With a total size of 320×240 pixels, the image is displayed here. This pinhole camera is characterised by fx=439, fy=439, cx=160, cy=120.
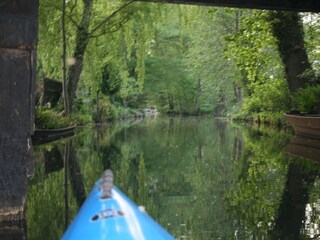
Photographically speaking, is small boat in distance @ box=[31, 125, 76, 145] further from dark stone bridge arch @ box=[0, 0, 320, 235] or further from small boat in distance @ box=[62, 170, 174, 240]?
small boat in distance @ box=[62, 170, 174, 240]

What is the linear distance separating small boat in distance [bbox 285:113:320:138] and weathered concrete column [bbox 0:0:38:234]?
32.1ft

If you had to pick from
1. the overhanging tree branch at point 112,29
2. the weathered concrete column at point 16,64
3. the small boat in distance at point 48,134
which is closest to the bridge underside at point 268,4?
the weathered concrete column at point 16,64

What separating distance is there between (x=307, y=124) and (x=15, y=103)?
1114cm

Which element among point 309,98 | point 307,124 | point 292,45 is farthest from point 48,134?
point 292,45

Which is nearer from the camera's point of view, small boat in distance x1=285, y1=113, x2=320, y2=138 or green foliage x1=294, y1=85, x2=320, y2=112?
small boat in distance x1=285, y1=113, x2=320, y2=138

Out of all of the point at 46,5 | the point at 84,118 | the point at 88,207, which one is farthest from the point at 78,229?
the point at 84,118

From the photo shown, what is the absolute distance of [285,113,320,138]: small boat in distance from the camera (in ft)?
43.9

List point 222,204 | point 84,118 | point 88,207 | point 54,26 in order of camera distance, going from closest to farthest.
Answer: point 88,207
point 222,204
point 54,26
point 84,118

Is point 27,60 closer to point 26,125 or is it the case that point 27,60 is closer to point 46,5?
point 26,125

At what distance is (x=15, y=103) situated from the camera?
5141mm

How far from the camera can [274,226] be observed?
4777 mm

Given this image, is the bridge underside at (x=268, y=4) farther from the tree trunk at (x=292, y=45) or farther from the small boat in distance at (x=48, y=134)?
the small boat in distance at (x=48, y=134)

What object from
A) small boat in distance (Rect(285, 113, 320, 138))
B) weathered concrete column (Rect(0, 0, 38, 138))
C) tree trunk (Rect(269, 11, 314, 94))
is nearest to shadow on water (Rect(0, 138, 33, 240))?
weathered concrete column (Rect(0, 0, 38, 138))

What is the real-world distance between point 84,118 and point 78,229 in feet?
82.5
